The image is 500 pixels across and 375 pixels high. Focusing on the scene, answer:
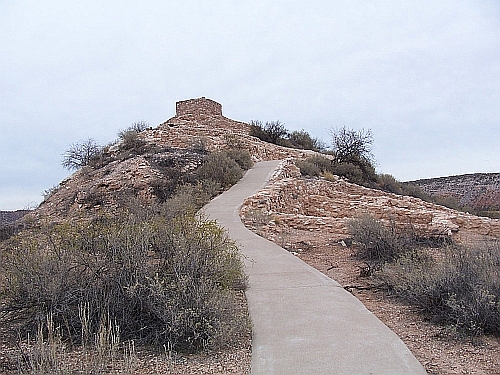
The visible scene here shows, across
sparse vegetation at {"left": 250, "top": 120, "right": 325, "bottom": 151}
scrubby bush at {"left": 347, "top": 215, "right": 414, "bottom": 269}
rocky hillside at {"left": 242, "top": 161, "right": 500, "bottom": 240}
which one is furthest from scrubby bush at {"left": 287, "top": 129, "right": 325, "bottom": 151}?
scrubby bush at {"left": 347, "top": 215, "right": 414, "bottom": 269}

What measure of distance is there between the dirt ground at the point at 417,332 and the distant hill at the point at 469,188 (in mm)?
26042

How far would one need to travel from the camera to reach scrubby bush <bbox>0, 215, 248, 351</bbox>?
4672 millimetres

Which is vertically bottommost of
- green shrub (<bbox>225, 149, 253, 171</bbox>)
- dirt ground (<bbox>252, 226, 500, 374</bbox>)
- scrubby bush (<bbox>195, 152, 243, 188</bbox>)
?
dirt ground (<bbox>252, 226, 500, 374</bbox>)

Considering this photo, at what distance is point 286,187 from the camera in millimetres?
17766

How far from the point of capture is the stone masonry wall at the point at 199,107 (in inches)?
1352

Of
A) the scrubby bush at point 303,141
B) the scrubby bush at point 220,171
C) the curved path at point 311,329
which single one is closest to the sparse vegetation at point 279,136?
the scrubby bush at point 303,141

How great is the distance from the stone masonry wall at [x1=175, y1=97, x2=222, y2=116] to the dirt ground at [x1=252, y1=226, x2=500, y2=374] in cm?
2593

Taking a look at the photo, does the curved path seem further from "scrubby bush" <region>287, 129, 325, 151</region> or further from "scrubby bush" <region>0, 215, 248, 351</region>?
"scrubby bush" <region>287, 129, 325, 151</region>

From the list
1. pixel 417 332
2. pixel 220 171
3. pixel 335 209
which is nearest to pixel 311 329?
pixel 417 332

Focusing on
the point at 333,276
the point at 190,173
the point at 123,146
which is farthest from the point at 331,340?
the point at 123,146

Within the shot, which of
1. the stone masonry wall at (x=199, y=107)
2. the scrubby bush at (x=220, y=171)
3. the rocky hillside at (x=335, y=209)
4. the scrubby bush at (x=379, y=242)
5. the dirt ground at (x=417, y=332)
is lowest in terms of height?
the dirt ground at (x=417, y=332)

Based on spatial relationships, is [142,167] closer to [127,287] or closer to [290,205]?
[290,205]

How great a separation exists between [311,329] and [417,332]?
46.5 inches

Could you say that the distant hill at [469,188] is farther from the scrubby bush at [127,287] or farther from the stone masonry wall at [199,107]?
the scrubby bush at [127,287]
